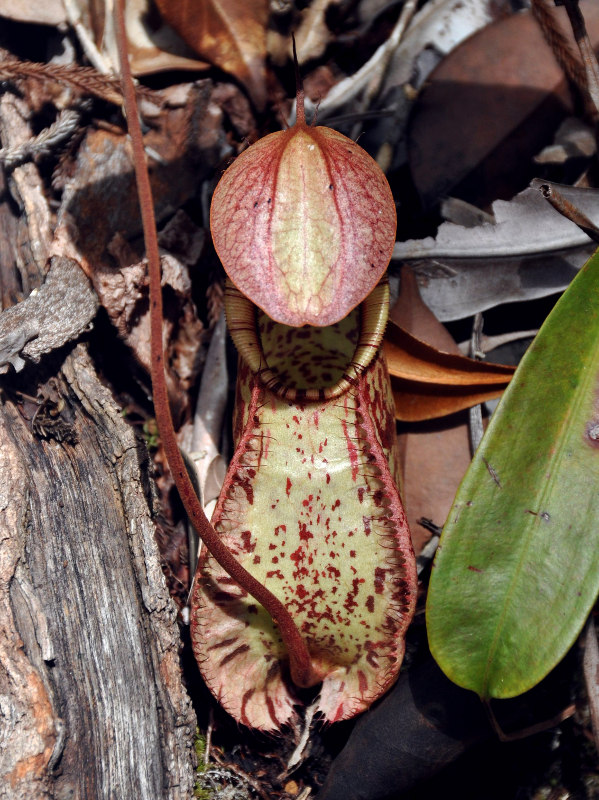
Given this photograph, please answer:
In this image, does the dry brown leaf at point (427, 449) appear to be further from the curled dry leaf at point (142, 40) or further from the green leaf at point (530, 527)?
the curled dry leaf at point (142, 40)

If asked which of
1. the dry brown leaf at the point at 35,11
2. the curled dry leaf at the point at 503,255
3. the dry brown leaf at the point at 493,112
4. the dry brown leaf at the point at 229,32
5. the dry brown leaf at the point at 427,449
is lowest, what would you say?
the dry brown leaf at the point at 427,449

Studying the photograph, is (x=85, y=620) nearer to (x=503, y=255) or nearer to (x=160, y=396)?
(x=160, y=396)

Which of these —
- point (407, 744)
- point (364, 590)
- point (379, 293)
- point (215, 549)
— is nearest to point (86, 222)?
point (379, 293)

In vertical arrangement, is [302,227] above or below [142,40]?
below

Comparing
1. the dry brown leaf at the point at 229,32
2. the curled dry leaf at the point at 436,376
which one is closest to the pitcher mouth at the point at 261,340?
the curled dry leaf at the point at 436,376

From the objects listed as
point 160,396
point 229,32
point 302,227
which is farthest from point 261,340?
point 229,32

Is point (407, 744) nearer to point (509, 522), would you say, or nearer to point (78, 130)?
point (509, 522)
